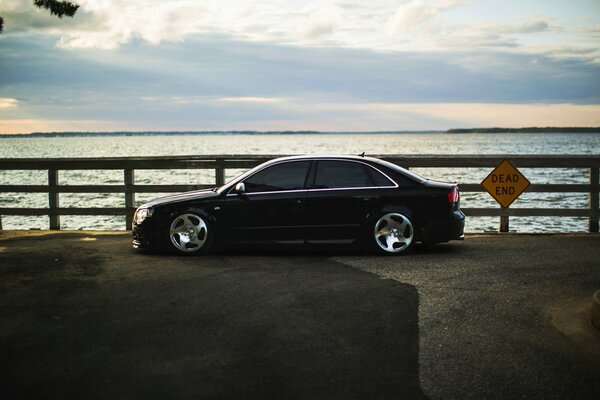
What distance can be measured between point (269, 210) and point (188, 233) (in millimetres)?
1233

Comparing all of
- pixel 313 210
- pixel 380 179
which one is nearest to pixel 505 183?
pixel 380 179

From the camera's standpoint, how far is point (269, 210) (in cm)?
968

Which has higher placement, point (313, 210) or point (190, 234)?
point (313, 210)

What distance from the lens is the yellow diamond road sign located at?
12.0 metres

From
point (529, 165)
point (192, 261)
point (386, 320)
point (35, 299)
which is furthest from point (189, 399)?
point (529, 165)

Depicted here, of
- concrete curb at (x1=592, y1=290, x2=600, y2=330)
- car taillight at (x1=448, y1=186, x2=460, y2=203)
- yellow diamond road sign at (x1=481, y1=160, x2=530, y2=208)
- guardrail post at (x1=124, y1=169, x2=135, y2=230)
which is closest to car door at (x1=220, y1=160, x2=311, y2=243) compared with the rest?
car taillight at (x1=448, y1=186, x2=460, y2=203)

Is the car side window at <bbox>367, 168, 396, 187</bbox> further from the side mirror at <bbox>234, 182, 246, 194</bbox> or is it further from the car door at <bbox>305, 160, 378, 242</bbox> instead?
the side mirror at <bbox>234, 182, 246, 194</bbox>

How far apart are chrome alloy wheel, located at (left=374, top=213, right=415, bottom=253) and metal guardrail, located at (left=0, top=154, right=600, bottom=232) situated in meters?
2.60

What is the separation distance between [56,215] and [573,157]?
9798 millimetres

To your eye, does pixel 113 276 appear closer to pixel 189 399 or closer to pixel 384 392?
pixel 189 399

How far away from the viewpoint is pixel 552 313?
244 inches

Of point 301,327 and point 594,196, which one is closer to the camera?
point 301,327

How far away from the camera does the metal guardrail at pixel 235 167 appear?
1219 centimetres

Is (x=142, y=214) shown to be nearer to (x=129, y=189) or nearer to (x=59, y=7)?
(x=129, y=189)
